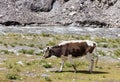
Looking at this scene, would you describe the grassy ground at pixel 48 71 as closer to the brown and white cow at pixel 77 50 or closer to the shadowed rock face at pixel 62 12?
the brown and white cow at pixel 77 50

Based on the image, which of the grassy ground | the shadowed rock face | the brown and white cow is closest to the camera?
the grassy ground

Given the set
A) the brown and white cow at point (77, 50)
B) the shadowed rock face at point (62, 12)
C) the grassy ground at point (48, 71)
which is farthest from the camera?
the shadowed rock face at point (62, 12)

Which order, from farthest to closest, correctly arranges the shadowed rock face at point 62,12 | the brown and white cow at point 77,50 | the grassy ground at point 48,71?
the shadowed rock face at point 62,12
the brown and white cow at point 77,50
the grassy ground at point 48,71

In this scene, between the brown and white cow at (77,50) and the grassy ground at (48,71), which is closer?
the grassy ground at (48,71)

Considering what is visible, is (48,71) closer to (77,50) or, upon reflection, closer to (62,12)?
(77,50)

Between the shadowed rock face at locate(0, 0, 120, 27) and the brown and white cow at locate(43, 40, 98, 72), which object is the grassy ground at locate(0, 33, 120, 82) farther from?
the shadowed rock face at locate(0, 0, 120, 27)

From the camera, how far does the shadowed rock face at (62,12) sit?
103m

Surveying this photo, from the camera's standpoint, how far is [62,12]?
109125 millimetres

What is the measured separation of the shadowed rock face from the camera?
4038 inches

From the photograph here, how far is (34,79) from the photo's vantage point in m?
22.0

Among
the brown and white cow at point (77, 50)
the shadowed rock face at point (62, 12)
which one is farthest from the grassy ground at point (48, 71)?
the shadowed rock face at point (62, 12)

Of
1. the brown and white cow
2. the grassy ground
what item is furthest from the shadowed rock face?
the brown and white cow

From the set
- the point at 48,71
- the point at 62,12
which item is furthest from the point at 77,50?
the point at 62,12

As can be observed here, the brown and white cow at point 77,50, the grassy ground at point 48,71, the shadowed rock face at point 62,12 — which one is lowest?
the shadowed rock face at point 62,12
